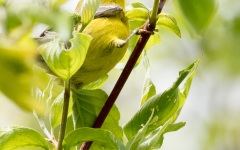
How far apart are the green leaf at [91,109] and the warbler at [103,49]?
0.14m

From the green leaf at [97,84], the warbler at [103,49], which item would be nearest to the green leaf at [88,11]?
the warbler at [103,49]

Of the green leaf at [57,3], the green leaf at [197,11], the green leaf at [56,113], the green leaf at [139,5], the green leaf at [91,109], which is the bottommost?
the green leaf at [56,113]

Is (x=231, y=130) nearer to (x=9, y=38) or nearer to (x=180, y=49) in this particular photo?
(x=180, y=49)

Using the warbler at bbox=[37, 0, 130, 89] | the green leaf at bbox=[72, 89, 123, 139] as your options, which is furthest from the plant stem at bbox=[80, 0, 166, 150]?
the warbler at bbox=[37, 0, 130, 89]

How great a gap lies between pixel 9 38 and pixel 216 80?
2046 mm

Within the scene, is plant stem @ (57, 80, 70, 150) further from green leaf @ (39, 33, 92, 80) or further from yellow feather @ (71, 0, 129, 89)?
yellow feather @ (71, 0, 129, 89)

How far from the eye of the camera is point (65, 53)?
2.38ft

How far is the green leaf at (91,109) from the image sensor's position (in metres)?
1.11

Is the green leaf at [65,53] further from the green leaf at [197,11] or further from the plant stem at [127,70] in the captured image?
the green leaf at [197,11]

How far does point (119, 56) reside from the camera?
4.70 feet

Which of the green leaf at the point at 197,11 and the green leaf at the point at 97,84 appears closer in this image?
the green leaf at the point at 197,11

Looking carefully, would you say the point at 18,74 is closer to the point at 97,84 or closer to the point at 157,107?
the point at 157,107

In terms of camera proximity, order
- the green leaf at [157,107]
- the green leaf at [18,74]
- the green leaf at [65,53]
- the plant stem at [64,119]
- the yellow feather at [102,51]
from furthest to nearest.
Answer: the yellow feather at [102,51] < the green leaf at [157,107] < the plant stem at [64,119] < the green leaf at [65,53] < the green leaf at [18,74]

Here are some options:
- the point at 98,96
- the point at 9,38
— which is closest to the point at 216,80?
the point at 98,96
